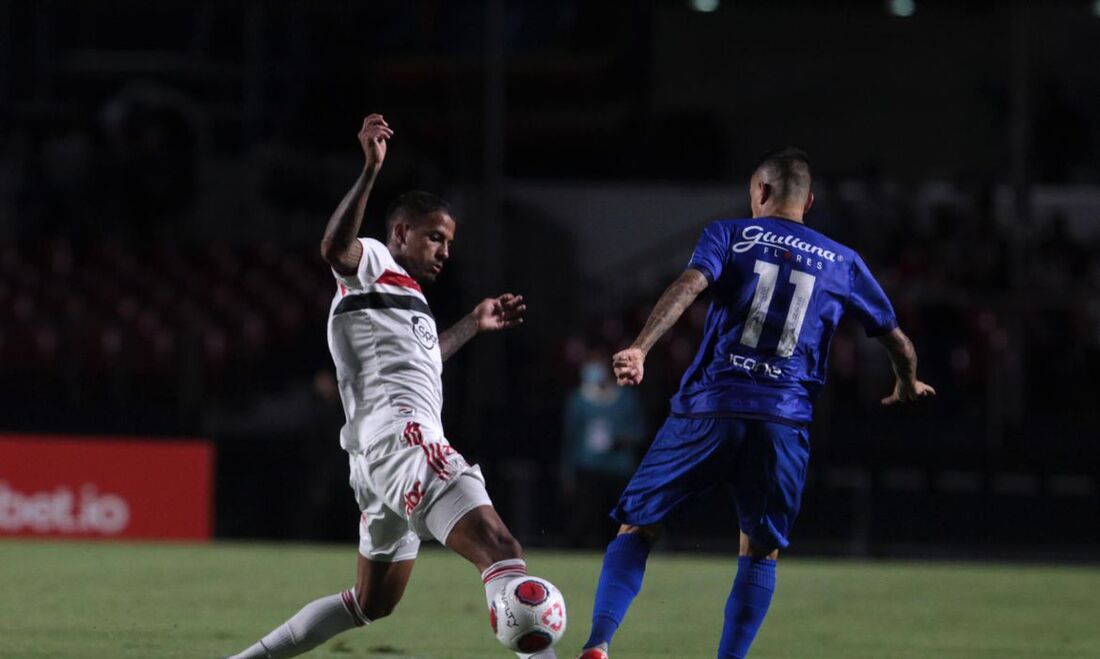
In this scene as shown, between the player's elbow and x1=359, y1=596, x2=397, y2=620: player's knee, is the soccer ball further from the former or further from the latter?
the player's elbow

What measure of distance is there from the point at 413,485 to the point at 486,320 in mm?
969

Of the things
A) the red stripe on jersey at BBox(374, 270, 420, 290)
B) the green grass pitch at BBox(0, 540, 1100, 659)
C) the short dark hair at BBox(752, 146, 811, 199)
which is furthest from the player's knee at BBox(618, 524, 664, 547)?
the green grass pitch at BBox(0, 540, 1100, 659)

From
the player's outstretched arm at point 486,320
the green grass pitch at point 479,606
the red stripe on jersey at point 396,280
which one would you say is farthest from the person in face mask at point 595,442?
the red stripe on jersey at point 396,280

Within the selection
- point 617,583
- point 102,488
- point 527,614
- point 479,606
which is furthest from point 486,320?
point 102,488

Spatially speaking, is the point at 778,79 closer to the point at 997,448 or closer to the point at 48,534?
the point at 997,448

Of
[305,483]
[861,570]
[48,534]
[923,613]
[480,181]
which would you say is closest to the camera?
[923,613]

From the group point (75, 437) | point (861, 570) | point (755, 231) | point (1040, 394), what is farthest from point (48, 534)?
point (755, 231)

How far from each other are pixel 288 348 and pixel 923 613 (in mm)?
10682

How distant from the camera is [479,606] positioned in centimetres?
1082

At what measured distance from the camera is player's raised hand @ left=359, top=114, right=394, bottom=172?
584cm

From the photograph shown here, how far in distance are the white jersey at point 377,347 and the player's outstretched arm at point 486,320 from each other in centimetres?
42

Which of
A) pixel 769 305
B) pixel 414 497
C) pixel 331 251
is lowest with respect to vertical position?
pixel 414 497

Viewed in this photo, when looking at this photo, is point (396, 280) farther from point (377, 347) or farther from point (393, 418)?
point (393, 418)

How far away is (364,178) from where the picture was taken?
5863mm
